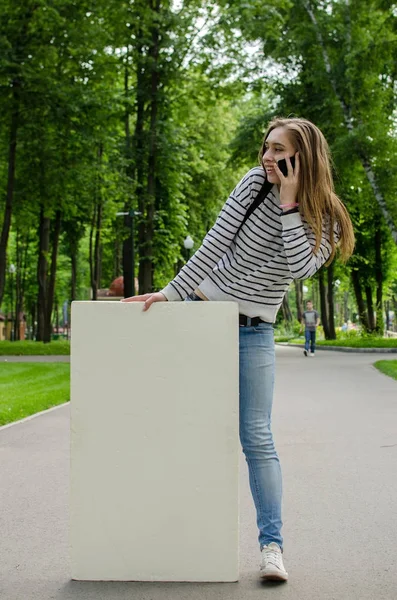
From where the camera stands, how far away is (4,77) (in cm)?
2338

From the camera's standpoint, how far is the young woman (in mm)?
3818

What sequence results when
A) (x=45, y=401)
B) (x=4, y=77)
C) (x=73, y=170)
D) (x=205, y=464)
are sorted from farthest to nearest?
(x=73, y=170), (x=4, y=77), (x=45, y=401), (x=205, y=464)

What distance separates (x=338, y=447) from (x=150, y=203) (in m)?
20.5

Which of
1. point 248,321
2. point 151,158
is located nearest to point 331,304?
point 151,158

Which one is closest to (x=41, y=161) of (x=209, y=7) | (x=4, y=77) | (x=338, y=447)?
(x=4, y=77)

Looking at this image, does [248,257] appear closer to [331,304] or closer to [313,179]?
[313,179]

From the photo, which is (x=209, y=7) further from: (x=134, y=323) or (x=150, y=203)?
(x=134, y=323)

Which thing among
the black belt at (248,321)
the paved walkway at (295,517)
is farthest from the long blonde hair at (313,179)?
the paved walkway at (295,517)

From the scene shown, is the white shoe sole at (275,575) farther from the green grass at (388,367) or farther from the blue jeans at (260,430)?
the green grass at (388,367)

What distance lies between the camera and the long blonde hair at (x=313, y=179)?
3793 mm

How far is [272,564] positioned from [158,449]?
66 centimetres

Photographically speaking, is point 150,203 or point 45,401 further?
point 150,203

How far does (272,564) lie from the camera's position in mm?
3766

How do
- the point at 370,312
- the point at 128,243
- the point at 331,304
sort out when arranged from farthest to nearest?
the point at 370,312, the point at 331,304, the point at 128,243
